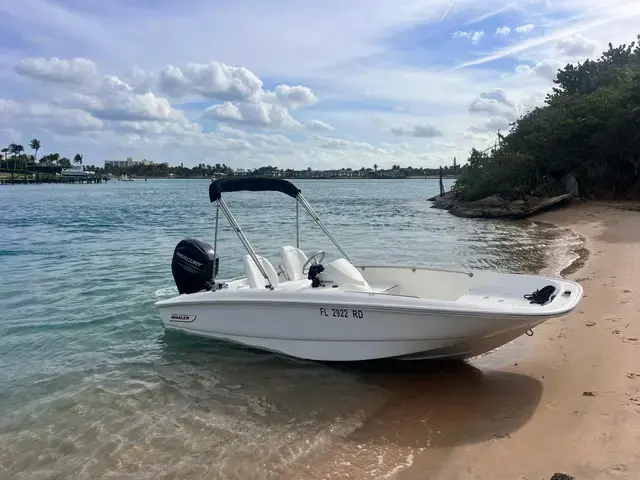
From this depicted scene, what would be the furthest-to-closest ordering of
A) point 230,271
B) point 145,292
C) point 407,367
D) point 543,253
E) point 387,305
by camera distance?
point 543,253 < point 230,271 < point 145,292 < point 407,367 < point 387,305

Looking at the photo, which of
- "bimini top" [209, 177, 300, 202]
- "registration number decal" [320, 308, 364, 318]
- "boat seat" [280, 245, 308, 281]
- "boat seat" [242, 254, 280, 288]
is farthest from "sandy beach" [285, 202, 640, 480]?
"bimini top" [209, 177, 300, 202]

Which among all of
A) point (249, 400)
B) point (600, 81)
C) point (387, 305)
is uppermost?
point (600, 81)

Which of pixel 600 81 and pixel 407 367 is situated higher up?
pixel 600 81

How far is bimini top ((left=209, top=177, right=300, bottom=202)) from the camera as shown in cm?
757

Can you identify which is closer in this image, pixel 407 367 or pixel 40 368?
pixel 407 367

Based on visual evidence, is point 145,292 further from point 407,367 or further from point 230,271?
point 407,367

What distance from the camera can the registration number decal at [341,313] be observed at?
602 cm

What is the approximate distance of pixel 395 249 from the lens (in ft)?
58.4

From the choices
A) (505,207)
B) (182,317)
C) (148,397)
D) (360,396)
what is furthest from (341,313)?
(505,207)

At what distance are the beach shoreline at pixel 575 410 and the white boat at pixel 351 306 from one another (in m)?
0.79

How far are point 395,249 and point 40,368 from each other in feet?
41.2

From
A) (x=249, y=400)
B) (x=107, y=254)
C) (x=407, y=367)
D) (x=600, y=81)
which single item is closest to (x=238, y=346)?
(x=249, y=400)

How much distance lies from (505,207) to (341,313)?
26.8 metres

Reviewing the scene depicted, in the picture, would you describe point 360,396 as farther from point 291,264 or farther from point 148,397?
point 291,264
